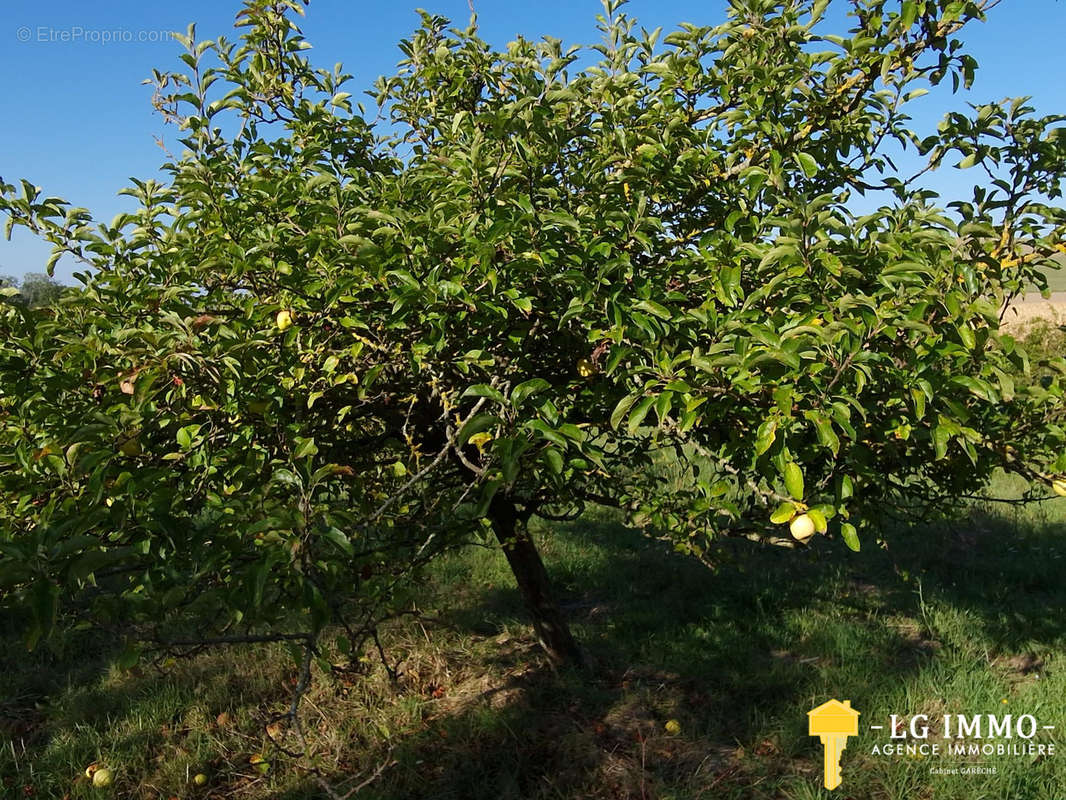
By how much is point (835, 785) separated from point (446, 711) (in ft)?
5.67

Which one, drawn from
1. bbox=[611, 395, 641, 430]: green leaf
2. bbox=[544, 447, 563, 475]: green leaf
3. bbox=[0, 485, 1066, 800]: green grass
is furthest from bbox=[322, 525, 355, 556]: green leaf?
bbox=[0, 485, 1066, 800]: green grass

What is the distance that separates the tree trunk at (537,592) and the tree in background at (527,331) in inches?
34.0

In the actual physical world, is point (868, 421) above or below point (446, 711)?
above

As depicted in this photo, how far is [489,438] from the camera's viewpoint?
1.68 m

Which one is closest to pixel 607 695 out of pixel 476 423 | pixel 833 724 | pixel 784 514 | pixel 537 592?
pixel 537 592

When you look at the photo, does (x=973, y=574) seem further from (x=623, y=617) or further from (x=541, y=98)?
(x=541, y=98)

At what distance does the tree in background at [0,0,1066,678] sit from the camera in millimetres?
1614

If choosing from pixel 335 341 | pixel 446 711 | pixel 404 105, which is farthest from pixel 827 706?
pixel 404 105

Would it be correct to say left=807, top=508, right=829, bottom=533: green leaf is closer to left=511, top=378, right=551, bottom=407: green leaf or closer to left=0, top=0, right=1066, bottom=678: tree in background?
left=0, top=0, right=1066, bottom=678: tree in background

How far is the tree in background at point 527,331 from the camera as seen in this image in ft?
5.30

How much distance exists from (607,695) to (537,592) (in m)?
0.58

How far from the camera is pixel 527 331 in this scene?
2127mm

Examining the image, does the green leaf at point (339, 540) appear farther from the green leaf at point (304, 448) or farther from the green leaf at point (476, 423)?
the green leaf at point (304, 448)

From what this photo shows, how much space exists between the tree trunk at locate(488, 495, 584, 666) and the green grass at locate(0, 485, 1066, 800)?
0.13 meters
